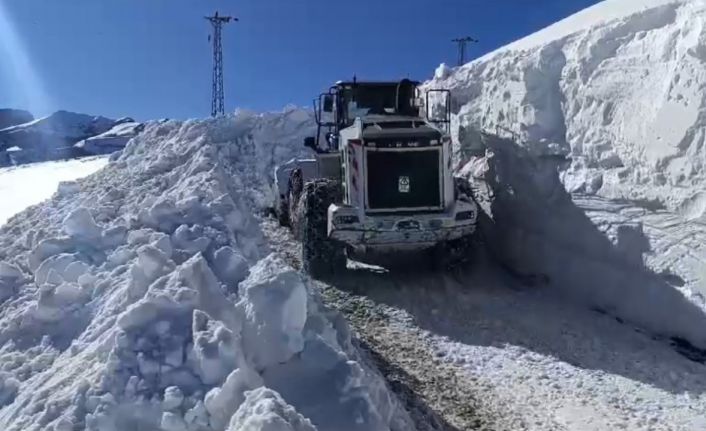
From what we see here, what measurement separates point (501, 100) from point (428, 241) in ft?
10.6

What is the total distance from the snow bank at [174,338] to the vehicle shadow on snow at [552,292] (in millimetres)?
2590

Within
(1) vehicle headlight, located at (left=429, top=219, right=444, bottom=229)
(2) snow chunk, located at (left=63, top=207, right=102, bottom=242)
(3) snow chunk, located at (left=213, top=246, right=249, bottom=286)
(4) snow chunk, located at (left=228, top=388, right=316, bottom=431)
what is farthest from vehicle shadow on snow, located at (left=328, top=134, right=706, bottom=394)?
(4) snow chunk, located at (left=228, top=388, right=316, bottom=431)

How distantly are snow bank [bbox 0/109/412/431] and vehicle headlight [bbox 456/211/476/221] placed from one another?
323 cm

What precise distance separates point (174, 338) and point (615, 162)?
6.01 m

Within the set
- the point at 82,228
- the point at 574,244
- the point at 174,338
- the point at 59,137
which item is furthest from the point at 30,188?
the point at 59,137

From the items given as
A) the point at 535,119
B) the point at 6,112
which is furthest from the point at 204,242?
the point at 6,112

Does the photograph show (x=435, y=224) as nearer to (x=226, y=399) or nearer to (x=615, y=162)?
(x=615, y=162)

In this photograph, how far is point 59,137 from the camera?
53.7m

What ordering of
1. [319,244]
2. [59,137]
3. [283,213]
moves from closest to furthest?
[319,244]
[283,213]
[59,137]

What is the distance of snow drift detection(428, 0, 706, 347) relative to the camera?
701 centimetres

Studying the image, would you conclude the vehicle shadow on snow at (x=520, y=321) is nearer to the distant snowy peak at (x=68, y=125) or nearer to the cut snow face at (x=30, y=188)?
the cut snow face at (x=30, y=188)

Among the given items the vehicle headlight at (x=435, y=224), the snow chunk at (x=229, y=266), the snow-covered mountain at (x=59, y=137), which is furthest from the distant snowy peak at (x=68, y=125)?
the snow chunk at (x=229, y=266)

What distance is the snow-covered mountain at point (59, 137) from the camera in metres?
40.8

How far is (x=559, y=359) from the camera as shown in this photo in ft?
21.3
